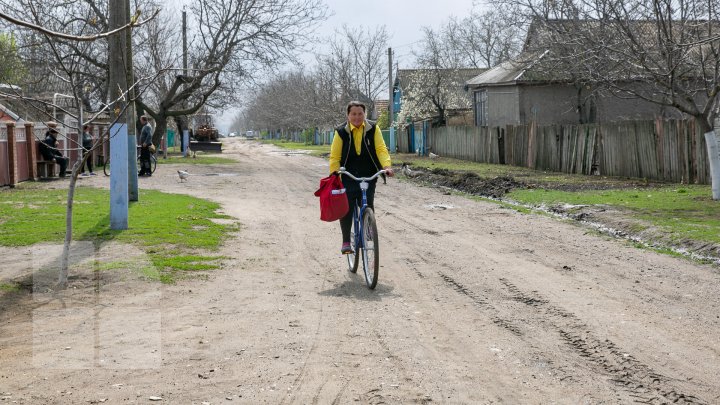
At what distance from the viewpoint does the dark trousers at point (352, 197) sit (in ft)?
28.8

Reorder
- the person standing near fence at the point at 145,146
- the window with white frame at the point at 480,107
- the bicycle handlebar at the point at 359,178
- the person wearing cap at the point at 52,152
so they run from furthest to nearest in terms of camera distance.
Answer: the window with white frame at the point at 480,107 → the person standing near fence at the point at 145,146 → the person wearing cap at the point at 52,152 → the bicycle handlebar at the point at 359,178

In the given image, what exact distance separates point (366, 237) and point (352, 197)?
0.60 m

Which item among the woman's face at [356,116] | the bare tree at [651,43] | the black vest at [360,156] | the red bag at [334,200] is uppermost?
the bare tree at [651,43]

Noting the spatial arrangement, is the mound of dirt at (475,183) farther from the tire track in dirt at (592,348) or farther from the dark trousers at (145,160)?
the tire track in dirt at (592,348)

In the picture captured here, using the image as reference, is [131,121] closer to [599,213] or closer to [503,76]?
[599,213]

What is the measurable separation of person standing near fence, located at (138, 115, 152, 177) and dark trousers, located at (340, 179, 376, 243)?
1802cm

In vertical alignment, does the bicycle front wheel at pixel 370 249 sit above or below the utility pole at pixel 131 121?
below

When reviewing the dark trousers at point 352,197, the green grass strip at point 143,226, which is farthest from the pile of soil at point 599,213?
the green grass strip at point 143,226

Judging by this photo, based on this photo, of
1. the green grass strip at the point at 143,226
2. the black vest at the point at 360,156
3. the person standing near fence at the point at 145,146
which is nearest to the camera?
the black vest at the point at 360,156

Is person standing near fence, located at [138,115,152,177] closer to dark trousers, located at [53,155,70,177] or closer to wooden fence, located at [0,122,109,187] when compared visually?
dark trousers, located at [53,155,70,177]

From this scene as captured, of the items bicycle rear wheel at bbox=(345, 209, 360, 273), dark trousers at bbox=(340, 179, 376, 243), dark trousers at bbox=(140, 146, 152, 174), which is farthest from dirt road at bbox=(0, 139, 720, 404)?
dark trousers at bbox=(140, 146, 152, 174)

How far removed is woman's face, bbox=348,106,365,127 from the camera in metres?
8.70

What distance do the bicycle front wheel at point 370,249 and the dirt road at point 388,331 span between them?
0.51 feet

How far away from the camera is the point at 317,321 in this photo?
22.6ft
